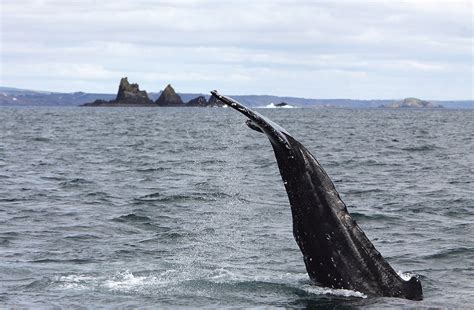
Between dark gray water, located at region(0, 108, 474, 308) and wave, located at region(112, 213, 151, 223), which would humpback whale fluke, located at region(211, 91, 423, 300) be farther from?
wave, located at region(112, 213, 151, 223)

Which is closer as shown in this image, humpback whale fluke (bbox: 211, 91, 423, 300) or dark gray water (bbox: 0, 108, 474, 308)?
humpback whale fluke (bbox: 211, 91, 423, 300)

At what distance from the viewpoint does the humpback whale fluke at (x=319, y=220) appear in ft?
29.0

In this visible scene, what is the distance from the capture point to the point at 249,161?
117 ft

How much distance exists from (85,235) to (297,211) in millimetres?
7761

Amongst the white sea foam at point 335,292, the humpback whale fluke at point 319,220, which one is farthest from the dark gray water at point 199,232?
the humpback whale fluke at point 319,220

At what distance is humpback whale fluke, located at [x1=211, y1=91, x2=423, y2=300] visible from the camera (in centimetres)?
884

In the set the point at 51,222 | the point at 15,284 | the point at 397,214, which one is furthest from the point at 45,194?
the point at 15,284

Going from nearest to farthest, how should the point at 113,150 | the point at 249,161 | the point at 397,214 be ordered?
1. the point at 397,214
2. the point at 249,161
3. the point at 113,150

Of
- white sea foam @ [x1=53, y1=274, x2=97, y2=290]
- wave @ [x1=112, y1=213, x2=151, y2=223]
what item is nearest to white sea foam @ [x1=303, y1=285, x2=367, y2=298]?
white sea foam @ [x1=53, y1=274, x2=97, y2=290]

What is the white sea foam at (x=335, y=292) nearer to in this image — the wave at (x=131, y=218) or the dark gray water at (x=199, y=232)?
the dark gray water at (x=199, y=232)

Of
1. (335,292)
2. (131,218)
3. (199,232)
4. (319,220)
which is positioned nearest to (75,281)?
(335,292)

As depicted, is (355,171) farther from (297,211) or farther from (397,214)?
(297,211)

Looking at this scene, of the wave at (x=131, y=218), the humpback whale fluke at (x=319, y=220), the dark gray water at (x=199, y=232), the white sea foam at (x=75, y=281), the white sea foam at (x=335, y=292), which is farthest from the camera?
the wave at (x=131, y=218)

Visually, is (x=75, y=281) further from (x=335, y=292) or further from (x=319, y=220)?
(x=319, y=220)
